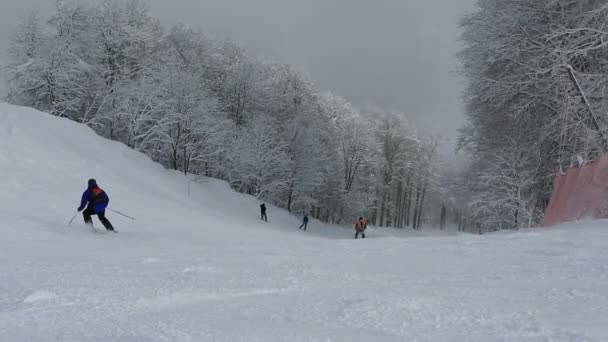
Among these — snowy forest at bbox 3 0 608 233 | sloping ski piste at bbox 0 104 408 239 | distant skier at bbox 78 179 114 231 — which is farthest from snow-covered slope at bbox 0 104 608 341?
snowy forest at bbox 3 0 608 233

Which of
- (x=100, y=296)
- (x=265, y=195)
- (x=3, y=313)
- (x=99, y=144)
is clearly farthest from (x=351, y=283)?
(x=265, y=195)

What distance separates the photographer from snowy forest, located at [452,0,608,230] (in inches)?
484

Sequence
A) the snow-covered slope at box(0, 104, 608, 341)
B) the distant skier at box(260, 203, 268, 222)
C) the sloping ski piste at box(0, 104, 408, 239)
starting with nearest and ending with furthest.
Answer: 1. the snow-covered slope at box(0, 104, 608, 341)
2. the sloping ski piste at box(0, 104, 408, 239)
3. the distant skier at box(260, 203, 268, 222)

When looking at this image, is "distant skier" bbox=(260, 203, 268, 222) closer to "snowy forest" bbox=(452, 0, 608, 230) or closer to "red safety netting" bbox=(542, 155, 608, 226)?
"snowy forest" bbox=(452, 0, 608, 230)

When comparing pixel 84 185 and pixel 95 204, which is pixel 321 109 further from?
pixel 95 204

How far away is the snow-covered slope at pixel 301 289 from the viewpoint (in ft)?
9.95

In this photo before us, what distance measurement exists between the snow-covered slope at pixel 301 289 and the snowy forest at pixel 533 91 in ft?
16.7

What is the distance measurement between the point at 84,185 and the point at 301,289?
567 inches

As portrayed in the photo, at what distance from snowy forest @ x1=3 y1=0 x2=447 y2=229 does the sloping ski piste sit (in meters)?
5.96

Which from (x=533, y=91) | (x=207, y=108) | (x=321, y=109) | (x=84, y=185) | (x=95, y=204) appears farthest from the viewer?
(x=321, y=109)

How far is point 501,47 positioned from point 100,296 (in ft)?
46.9

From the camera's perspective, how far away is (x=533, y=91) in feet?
48.2

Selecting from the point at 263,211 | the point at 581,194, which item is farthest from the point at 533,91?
the point at 263,211

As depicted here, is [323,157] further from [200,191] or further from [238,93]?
[200,191]
